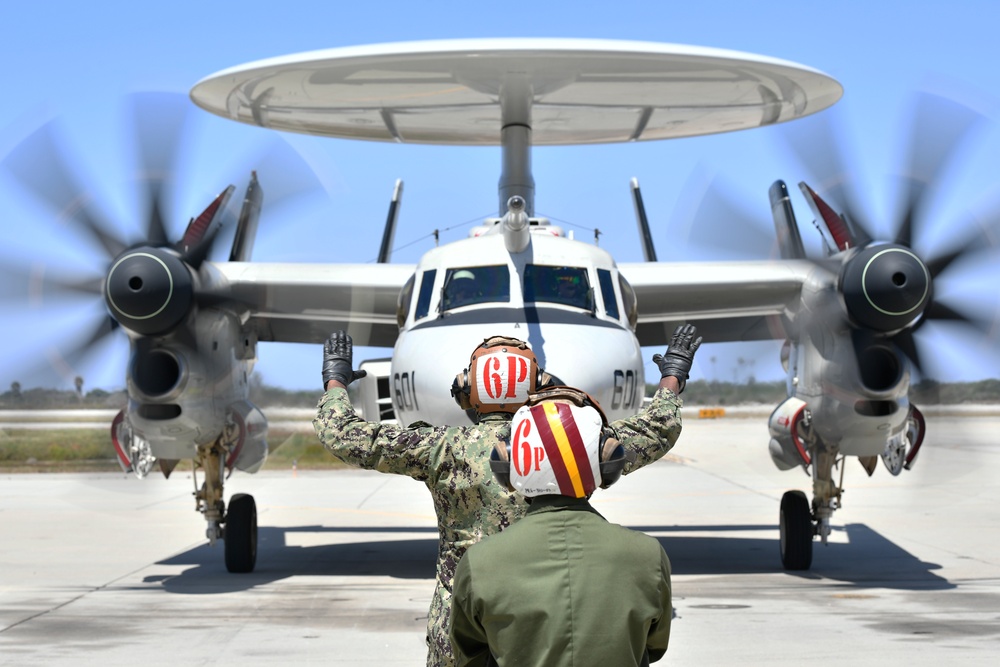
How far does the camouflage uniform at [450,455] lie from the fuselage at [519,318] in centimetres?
416

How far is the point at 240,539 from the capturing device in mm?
12773

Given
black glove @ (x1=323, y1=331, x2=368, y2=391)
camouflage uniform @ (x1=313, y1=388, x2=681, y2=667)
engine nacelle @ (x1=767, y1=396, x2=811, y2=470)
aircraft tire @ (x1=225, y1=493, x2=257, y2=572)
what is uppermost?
black glove @ (x1=323, y1=331, x2=368, y2=391)

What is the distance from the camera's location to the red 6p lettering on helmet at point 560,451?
9.73 ft

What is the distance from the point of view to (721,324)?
14.9 metres

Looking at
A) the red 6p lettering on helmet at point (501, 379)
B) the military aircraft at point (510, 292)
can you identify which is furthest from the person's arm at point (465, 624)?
the military aircraft at point (510, 292)

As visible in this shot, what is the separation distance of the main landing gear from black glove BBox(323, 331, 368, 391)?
27.5 ft

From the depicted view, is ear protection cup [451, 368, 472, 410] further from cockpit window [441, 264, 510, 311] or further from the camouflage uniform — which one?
cockpit window [441, 264, 510, 311]

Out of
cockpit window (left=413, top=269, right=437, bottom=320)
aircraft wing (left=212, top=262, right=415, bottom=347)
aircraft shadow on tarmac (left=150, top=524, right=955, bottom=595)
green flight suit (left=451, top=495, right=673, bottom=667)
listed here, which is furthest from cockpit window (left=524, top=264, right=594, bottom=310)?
green flight suit (left=451, top=495, right=673, bottom=667)

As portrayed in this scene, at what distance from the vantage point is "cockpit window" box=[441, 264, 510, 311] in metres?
10.0

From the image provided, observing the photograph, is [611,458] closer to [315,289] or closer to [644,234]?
[315,289]

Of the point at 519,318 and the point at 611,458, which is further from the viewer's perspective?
the point at 519,318

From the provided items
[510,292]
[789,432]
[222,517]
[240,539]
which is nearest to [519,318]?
[510,292]

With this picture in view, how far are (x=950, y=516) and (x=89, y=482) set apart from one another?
19212 mm

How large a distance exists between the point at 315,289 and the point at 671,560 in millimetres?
4961
